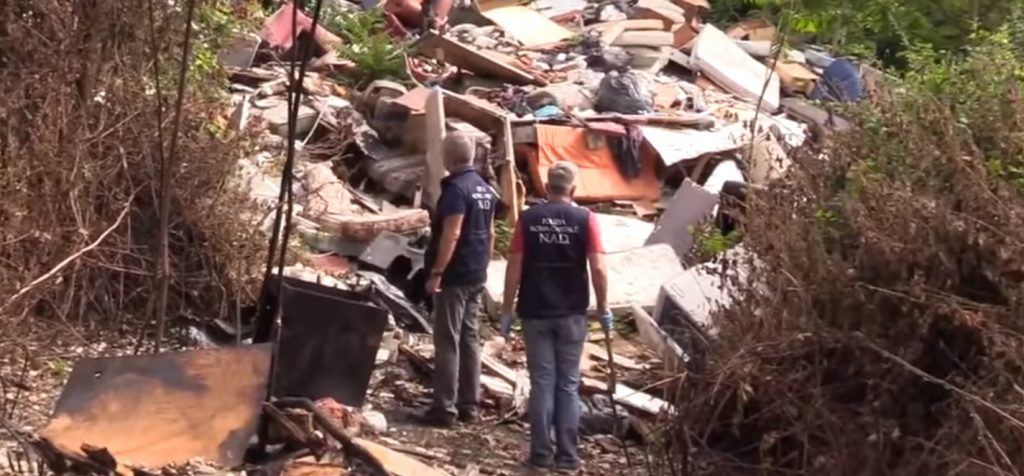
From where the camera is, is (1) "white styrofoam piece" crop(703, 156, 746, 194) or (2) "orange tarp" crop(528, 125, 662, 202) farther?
(2) "orange tarp" crop(528, 125, 662, 202)

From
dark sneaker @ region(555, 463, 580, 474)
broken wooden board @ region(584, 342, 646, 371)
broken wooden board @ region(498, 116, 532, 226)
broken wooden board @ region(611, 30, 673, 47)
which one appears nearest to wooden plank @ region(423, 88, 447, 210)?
broken wooden board @ region(498, 116, 532, 226)

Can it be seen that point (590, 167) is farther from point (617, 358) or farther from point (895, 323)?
point (895, 323)

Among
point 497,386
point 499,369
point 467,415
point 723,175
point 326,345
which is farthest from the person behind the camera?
point 723,175

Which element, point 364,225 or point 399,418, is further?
point 364,225

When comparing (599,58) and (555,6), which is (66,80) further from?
(555,6)

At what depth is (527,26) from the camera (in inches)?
755

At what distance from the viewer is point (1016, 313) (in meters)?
6.78

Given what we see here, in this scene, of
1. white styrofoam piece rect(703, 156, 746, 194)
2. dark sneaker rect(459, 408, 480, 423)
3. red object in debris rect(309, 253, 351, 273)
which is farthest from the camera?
white styrofoam piece rect(703, 156, 746, 194)

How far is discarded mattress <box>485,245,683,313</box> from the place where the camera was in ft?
37.9

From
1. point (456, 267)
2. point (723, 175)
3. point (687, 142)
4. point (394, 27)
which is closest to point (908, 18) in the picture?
point (723, 175)

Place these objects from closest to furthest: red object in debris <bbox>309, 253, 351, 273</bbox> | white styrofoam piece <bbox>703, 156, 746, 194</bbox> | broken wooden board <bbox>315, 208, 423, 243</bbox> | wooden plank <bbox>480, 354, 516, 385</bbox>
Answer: wooden plank <bbox>480, 354, 516, 385</bbox> → red object in debris <bbox>309, 253, 351, 273</bbox> → broken wooden board <bbox>315, 208, 423, 243</bbox> → white styrofoam piece <bbox>703, 156, 746, 194</bbox>

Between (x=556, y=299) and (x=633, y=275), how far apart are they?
3.96 m

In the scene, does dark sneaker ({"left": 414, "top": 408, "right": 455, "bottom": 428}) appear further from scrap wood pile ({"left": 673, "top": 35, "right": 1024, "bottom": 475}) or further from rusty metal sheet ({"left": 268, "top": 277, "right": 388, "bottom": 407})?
scrap wood pile ({"left": 673, "top": 35, "right": 1024, "bottom": 475})

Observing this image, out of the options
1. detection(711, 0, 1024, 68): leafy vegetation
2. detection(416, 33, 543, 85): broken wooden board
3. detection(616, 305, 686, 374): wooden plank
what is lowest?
detection(616, 305, 686, 374): wooden plank
